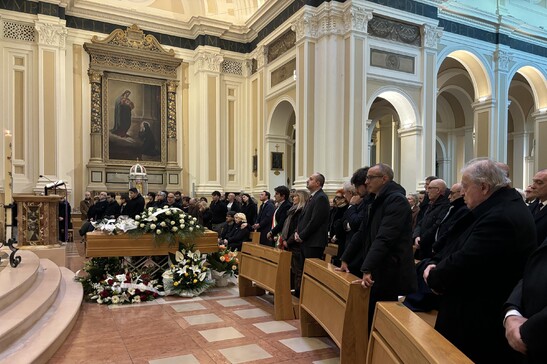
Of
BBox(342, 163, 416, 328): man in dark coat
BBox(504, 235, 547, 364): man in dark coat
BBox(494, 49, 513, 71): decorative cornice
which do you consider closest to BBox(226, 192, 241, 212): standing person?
BBox(342, 163, 416, 328): man in dark coat

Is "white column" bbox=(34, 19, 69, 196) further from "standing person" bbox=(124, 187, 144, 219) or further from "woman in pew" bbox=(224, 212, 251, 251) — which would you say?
"woman in pew" bbox=(224, 212, 251, 251)

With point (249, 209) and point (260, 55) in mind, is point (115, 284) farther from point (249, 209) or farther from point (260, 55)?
point (260, 55)

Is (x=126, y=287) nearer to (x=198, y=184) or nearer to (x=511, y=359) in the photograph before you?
(x=511, y=359)

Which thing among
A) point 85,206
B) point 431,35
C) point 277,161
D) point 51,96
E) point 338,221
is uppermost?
point 431,35

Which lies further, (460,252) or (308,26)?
(308,26)

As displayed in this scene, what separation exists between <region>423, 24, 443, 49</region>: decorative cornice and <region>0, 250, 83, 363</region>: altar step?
35.1ft

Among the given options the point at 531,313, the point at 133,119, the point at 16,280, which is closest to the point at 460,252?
the point at 531,313

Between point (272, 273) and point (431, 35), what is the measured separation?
32.2ft

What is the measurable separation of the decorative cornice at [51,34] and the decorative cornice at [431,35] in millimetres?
10208

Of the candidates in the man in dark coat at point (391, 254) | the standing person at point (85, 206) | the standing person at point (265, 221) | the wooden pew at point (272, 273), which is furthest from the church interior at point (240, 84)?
the man in dark coat at point (391, 254)

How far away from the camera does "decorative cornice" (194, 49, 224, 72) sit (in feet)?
47.2

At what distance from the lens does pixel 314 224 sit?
15.3 feet

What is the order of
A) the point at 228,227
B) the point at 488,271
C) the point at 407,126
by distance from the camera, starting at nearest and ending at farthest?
the point at 488,271
the point at 228,227
the point at 407,126

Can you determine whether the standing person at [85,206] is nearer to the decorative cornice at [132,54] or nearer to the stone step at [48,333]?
the decorative cornice at [132,54]
